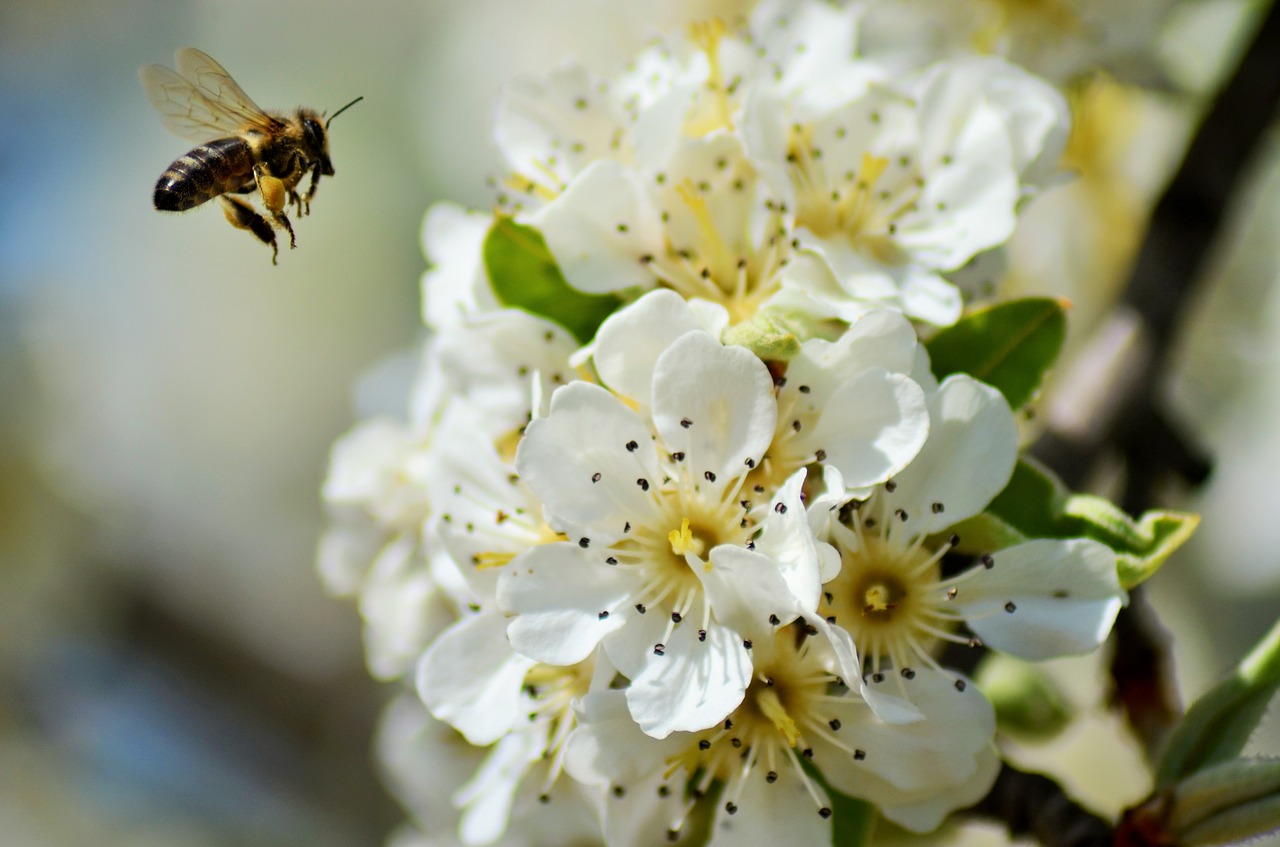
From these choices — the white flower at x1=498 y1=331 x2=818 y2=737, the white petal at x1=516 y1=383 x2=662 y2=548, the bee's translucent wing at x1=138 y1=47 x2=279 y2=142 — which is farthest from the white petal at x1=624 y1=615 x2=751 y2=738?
the bee's translucent wing at x1=138 y1=47 x2=279 y2=142

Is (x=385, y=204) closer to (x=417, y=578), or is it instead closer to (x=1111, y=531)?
(x=417, y=578)

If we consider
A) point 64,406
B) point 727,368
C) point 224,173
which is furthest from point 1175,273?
point 64,406

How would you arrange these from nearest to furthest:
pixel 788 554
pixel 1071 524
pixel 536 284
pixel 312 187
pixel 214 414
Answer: pixel 788 554 → pixel 1071 524 → pixel 536 284 → pixel 312 187 → pixel 214 414

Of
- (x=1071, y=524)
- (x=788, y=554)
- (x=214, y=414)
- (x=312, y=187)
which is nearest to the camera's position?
(x=788, y=554)

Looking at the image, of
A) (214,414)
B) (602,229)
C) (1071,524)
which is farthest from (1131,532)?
(214,414)

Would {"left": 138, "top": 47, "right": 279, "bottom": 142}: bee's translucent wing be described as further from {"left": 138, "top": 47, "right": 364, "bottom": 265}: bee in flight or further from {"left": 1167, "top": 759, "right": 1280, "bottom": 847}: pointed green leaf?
{"left": 1167, "top": 759, "right": 1280, "bottom": 847}: pointed green leaf

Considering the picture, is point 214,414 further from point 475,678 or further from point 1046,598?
point 1046,598
